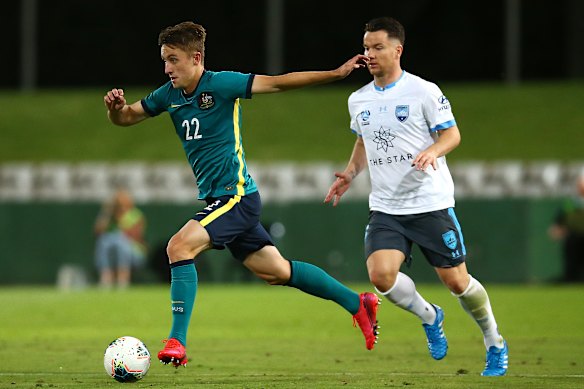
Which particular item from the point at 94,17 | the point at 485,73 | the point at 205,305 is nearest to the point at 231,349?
the point at 205,305

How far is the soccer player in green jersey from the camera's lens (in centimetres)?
867

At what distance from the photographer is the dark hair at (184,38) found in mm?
8852

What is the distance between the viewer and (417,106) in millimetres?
8969

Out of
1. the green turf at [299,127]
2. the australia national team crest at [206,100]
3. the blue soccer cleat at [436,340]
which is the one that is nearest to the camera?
the australia national team crest at [206,100]

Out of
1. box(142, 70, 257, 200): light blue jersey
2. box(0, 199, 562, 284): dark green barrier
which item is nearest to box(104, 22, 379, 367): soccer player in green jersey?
box(142, 70, 257, 200): light blue jersey

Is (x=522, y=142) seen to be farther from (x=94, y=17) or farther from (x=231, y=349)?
(x=231, y=349)

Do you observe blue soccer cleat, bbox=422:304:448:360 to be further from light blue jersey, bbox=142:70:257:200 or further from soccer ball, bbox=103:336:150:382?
soccer ball, bbox=103:336:150:382

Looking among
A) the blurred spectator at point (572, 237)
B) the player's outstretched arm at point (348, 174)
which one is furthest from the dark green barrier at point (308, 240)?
the player's outstretched arm at point (348, 174)

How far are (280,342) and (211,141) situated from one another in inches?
Answer: 143

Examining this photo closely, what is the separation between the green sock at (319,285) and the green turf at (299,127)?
1779 centimetres

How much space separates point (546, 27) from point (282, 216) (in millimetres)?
11015

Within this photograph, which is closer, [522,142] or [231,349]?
[231,349]

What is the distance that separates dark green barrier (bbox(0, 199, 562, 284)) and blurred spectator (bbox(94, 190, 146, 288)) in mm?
422

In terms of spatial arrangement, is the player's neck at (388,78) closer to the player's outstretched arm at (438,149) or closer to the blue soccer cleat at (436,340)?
the player's outstretched arm at (438,149)
